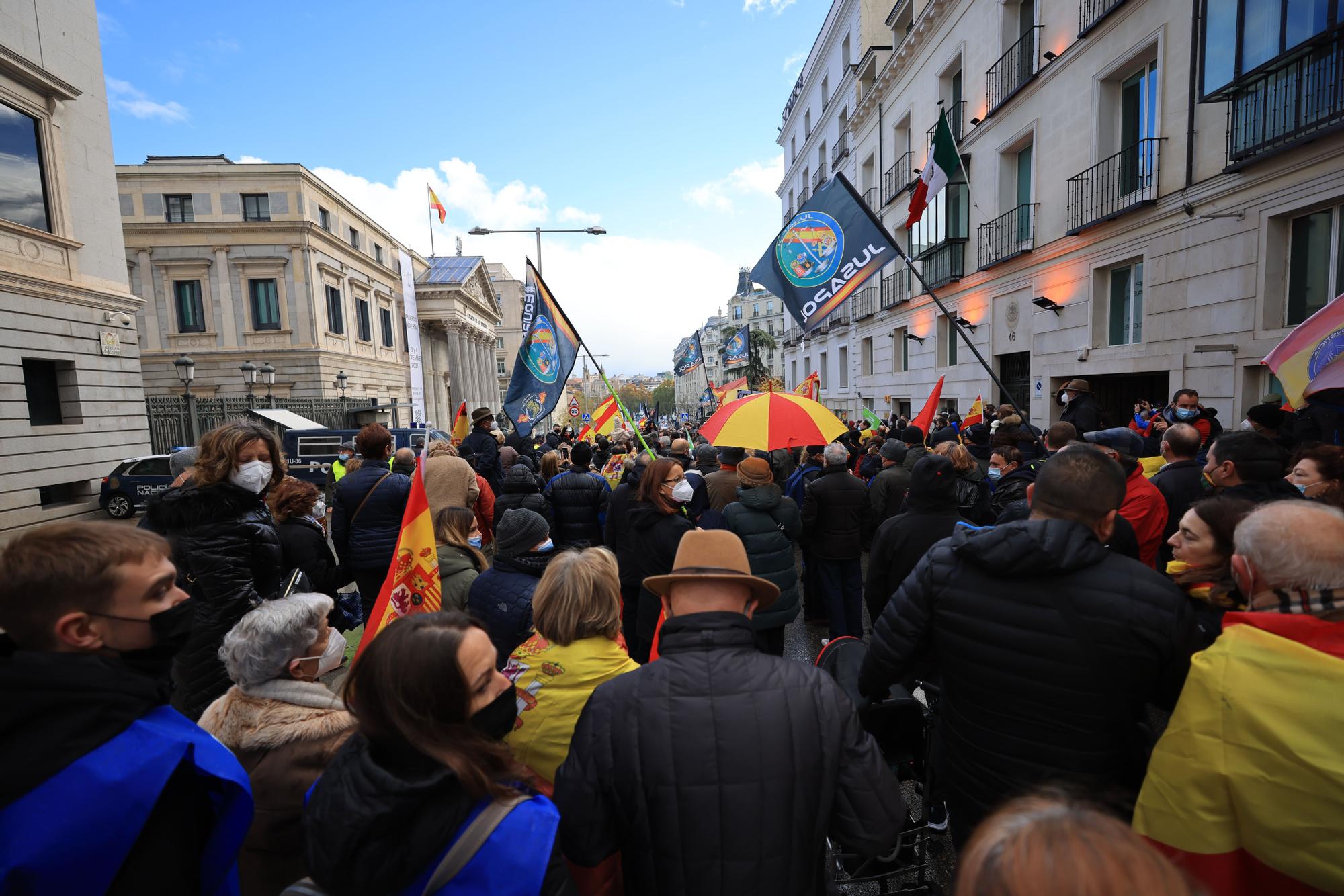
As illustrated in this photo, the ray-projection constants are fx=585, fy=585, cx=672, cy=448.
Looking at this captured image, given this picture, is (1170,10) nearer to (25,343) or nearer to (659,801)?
(659,801)

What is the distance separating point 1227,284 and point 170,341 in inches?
1542

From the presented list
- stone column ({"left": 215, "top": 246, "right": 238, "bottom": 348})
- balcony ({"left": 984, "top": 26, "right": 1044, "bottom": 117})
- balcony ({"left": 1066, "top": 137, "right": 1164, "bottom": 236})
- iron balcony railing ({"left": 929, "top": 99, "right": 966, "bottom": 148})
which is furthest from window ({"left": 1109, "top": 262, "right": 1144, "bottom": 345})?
stone column ({"left": 215, "top": 246, "right": 238, "bottom": 348})

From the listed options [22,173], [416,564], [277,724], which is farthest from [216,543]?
[22,173]

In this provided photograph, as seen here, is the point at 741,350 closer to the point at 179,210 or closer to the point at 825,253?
the point at 825,253

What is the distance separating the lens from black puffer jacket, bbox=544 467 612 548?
214 inches

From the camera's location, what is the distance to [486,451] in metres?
8.91

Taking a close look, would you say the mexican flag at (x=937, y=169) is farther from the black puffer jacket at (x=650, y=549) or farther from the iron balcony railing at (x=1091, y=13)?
the black puffer jacket at (x=650, y=549)

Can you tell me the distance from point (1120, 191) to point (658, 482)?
35.5ft

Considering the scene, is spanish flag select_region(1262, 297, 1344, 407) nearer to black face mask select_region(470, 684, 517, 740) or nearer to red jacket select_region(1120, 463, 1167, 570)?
red jacket select_region(1120, 463, 1167, 570)

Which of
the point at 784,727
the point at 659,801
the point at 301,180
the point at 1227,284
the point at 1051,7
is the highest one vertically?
the point at 301,180

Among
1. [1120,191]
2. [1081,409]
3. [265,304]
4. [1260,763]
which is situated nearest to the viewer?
[1260,763]

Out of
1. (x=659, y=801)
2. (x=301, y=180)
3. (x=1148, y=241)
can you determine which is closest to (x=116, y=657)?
(x=659, y=801)

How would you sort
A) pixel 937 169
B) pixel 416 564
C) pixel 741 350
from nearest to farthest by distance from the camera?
pixel 416 564
pixel 937 169
pixel 741 350

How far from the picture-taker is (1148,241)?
9.42m
